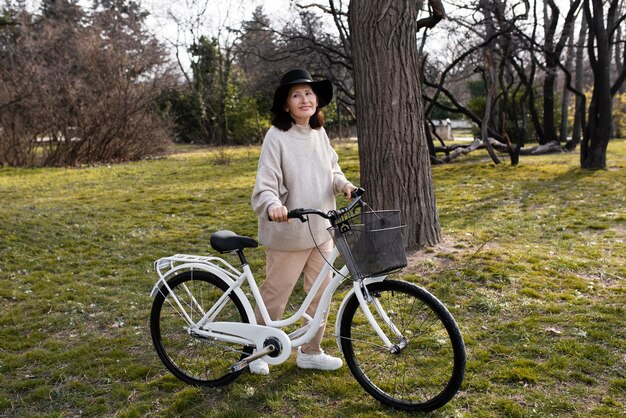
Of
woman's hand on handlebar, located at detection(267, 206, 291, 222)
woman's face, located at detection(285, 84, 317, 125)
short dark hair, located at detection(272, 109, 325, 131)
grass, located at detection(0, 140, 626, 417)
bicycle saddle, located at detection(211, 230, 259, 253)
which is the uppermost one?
woman's face, located at detection(285, 84, 317, 125)

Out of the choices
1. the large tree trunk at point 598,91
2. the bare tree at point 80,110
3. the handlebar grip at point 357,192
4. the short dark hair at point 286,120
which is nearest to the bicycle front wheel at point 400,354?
the handlebar grip at point 357,192

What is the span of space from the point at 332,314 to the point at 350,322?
59.4 inches

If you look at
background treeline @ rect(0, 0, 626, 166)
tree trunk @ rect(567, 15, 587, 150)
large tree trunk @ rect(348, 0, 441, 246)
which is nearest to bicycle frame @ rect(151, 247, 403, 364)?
large tree trunk @ rect(348, 0, 441, 246)

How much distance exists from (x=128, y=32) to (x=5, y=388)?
27.8 metres

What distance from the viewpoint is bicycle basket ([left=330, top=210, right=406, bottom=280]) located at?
2.71 m

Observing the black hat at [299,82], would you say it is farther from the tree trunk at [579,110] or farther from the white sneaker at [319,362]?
the tree trunk at [579,110]

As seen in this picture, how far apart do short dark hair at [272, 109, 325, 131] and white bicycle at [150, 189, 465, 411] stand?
1.64 ft

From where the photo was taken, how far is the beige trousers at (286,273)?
342 cm

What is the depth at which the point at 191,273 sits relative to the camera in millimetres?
3414

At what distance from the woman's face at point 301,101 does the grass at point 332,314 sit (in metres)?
1.48

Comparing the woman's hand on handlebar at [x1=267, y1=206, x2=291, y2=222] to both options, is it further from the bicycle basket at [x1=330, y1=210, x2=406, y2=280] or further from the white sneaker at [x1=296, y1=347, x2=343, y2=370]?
the white sneaker at [x1=296, y1=347, x2=343, y2=370]

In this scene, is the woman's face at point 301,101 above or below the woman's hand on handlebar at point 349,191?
above

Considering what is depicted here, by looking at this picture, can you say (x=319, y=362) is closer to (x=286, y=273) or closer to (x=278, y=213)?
(x=286, y=273)

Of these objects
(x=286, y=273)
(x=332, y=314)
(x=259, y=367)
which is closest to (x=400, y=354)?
(x=286, y=273)
